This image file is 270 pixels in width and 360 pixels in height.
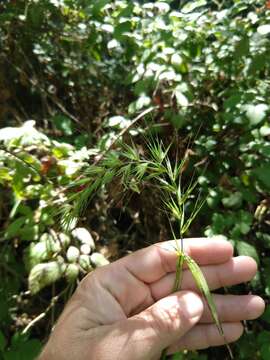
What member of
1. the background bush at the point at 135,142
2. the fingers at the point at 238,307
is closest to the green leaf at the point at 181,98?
the background bush at the point at 135,142

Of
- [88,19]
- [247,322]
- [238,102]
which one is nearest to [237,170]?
[238,102]

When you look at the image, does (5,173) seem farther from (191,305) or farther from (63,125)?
(191,305)

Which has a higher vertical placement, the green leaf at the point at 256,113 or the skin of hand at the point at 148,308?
the green leaf at the point at 256,113

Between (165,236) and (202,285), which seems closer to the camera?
(202,285)

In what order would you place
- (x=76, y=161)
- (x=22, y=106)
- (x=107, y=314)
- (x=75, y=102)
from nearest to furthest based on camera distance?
(x=107, y=314) → (x=76, y=161) → (x=75, y=102) → (x=22, y=106)

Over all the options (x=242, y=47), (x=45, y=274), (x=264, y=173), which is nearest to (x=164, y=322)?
(x=45, y=274)

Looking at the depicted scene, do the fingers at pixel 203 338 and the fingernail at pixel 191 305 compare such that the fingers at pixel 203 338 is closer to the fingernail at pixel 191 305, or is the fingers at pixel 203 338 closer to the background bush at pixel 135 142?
the background bush at pixel 135 142

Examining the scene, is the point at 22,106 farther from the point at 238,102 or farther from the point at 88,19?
the point at 238,102
